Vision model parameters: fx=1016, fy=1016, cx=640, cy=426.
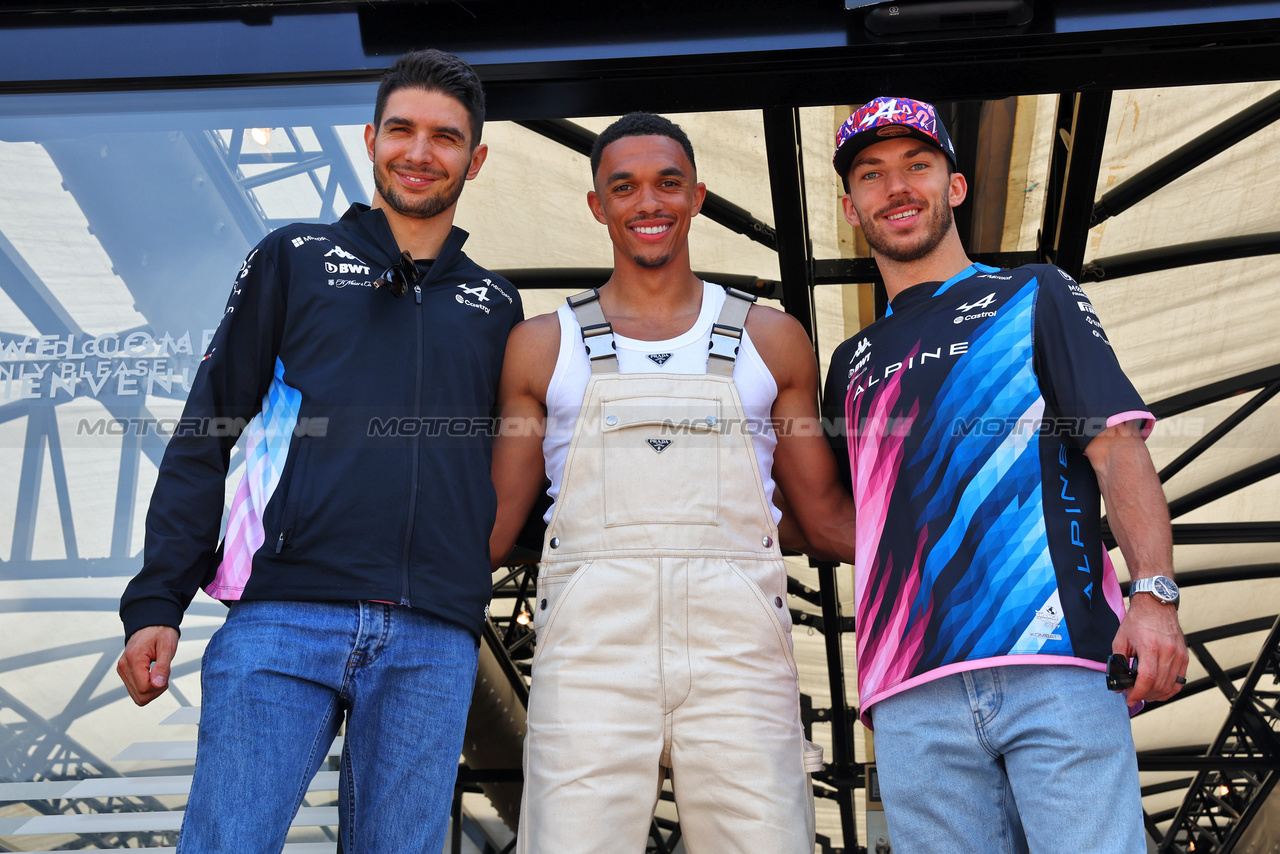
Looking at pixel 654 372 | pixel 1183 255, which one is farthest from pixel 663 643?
pixel 1183 255

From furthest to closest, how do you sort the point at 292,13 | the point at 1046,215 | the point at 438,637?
the point at 1046,215
the point at 292,13
the point at 438,637

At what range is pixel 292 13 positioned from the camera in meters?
2.69

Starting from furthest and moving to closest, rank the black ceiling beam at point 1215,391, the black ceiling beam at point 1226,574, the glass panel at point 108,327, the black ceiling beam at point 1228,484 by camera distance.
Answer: the black ceiling beam at point 1226,574, the black ceiling beam at point 1228,484, the black ceiling beam at point 1215,391, the glass panel at point 108,327

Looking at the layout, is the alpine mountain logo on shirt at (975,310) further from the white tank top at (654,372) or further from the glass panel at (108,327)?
the glass panel at (108,327)

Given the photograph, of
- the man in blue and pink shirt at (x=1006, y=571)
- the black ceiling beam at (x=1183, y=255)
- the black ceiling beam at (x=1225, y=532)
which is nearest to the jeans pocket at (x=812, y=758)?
the man in blue and pink shirt at (x=1006, y=571)

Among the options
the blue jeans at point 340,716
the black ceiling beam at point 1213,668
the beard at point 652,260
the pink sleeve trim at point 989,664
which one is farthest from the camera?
the black ceiling beam at point 1213,668

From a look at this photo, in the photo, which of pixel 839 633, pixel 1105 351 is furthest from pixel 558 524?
pixel 839 633

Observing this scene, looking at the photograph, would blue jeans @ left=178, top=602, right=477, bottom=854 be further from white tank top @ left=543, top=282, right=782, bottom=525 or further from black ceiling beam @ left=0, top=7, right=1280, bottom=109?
black ceiling beam @ left=0, top=7, right=1280, bottom=109

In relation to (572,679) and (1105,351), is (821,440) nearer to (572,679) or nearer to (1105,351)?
(1105,351)

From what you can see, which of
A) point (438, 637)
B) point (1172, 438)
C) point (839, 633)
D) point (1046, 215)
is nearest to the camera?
point (438, 637)

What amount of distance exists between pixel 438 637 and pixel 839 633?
701 cm

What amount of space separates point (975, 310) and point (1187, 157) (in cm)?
253

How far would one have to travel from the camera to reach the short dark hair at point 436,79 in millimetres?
2527

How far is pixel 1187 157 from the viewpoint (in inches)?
169
